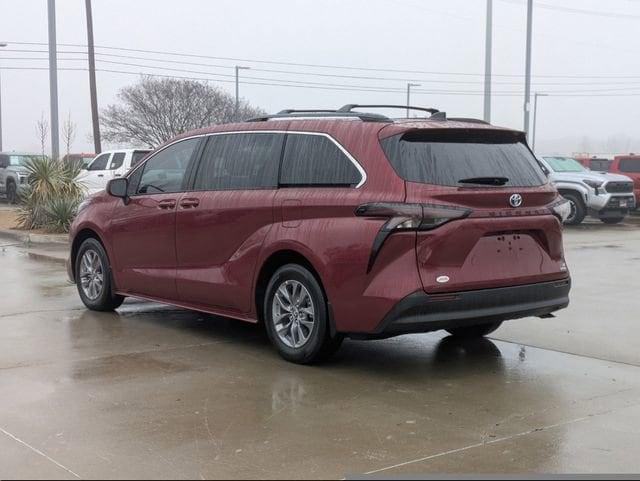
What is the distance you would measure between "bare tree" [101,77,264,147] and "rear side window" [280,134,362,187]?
44.6 metres

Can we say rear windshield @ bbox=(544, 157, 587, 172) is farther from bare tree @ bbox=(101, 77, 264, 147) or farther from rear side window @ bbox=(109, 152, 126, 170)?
bare tree @ bbox=(101, 77, 264, 147)

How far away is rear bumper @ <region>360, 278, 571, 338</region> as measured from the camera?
5.39m

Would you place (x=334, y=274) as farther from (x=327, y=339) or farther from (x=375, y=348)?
(x=375, y=348)

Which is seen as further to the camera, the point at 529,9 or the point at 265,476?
the point at 529,9

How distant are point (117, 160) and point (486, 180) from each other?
52.7 feet

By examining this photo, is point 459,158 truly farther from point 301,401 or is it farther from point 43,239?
point 43,239

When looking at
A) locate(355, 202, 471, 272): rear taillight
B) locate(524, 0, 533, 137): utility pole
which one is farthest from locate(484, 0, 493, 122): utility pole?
locate(355, 202, 471, 272): rear taillight

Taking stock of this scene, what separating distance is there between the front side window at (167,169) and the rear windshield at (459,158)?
2343 mm

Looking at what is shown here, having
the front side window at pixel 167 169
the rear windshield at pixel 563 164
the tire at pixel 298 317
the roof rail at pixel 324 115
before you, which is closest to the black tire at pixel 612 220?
the rear windshield at pixel 563 164

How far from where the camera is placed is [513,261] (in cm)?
580

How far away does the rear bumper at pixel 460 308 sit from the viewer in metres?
5.39

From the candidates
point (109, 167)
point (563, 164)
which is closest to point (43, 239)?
point (109, 167)

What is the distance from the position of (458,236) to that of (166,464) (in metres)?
2.55

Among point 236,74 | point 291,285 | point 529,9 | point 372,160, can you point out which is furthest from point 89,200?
point 236,74
